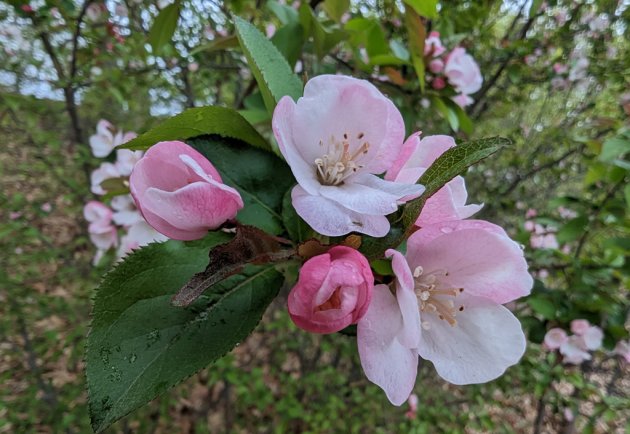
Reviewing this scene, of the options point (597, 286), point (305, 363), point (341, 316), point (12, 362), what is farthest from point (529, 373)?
point (12, 362)

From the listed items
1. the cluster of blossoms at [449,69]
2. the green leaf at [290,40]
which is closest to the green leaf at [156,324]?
the green leaf at [290,40]

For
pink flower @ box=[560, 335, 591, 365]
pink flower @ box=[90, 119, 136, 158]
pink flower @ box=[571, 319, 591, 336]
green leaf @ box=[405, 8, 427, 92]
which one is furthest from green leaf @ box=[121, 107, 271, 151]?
pink flower @ box=[560, 335, 591, 365]

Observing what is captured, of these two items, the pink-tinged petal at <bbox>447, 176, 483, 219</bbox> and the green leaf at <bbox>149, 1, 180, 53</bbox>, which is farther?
the green leaf at <bbox>149, 1, 180, 53</bbox>

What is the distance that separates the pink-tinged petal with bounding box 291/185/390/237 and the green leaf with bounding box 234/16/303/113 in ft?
0.54

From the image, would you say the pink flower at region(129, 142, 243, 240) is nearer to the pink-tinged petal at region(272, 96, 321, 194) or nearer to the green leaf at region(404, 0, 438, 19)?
the pink-tinged petal at region(272, 96, 321, 194)

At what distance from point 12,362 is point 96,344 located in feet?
8.81

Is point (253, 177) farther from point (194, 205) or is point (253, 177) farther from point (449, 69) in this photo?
point (449, 69)

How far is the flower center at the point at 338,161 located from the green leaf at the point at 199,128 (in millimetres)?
91

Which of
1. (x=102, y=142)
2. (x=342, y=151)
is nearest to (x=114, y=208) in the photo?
(x=102, y=142)

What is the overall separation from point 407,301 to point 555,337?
5.89 ft

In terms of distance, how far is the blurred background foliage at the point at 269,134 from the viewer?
1.42m

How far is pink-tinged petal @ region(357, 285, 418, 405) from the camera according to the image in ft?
1.57

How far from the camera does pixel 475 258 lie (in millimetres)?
514

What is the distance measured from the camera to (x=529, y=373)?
6.54 feet
